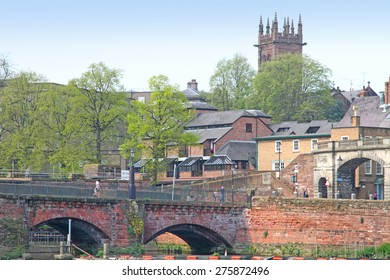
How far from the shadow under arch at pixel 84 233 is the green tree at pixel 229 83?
239 ft

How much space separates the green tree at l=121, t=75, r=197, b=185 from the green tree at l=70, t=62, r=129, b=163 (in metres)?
2.31

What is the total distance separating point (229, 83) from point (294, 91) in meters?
12.4

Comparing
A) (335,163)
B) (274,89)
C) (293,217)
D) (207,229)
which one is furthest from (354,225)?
(274,89)

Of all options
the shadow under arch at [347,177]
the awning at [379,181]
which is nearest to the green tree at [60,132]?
the shadow under arch at [347,177]

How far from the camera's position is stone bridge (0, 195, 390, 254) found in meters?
71.6

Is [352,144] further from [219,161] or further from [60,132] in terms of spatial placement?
[60,132]

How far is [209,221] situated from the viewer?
81375 millimetres

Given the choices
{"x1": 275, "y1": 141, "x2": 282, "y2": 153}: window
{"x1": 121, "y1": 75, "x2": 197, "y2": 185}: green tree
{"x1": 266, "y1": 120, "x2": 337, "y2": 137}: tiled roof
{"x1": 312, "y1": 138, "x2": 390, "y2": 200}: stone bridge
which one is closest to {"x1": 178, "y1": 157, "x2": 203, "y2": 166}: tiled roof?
{"x1": 275, "y1": 141, "x2": 282, "y2": 153}: window

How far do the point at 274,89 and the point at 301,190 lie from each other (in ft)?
138

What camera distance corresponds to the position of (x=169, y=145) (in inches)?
3910

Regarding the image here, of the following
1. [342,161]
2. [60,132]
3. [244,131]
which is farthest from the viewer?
[244,131]

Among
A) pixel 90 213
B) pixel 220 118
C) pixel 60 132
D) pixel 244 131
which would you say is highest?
pixel 220 118

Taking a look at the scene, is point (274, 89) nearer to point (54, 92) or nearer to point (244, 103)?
point (244, 103)

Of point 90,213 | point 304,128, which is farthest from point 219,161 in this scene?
point 90,213
